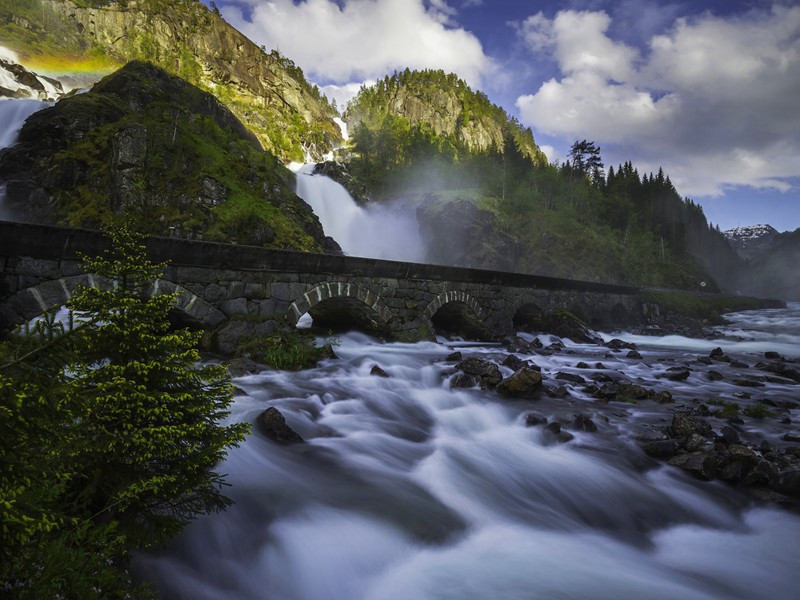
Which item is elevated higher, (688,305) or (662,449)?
(688,305)

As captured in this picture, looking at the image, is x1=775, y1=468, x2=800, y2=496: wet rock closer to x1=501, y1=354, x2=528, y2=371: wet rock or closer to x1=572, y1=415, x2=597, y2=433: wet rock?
x1=572, y1=415, x2=597, y2=433: wet rock

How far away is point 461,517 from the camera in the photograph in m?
5.05

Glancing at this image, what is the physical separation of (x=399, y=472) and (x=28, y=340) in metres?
5.19

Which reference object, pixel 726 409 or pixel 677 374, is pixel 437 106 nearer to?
pixel 677 374

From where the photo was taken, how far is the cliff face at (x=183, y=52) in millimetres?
78750

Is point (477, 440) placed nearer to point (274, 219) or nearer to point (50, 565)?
point (50, 565)

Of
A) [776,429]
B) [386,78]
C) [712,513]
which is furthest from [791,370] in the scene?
[386,78]

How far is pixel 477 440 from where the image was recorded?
7.54m

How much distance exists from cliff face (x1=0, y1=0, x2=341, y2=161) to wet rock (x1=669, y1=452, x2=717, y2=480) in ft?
292

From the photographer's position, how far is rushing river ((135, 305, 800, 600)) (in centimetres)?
378

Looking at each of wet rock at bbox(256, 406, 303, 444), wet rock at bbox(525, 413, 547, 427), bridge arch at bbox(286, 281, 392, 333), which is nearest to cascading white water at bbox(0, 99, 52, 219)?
bridge arch at bbox(286, 281, 392, 333)

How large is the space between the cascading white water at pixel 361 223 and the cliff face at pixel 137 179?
711 inches

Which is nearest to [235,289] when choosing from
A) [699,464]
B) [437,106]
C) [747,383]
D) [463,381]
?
[463,381]

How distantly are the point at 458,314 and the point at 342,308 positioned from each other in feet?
20.0
